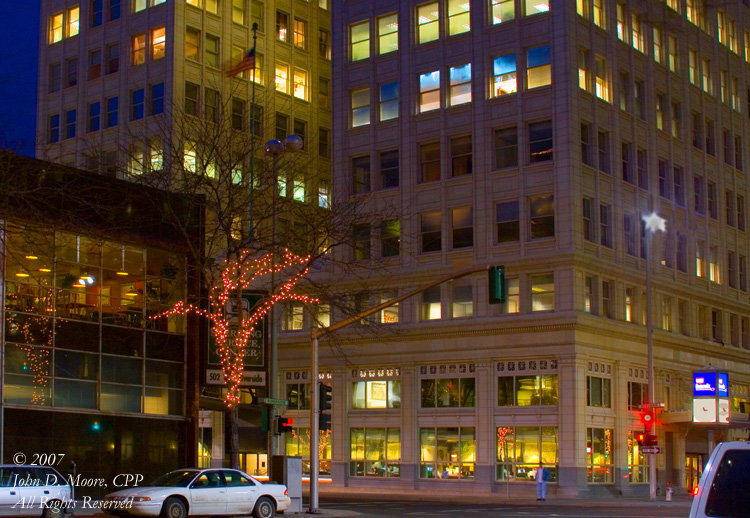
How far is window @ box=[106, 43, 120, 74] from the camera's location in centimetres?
6744

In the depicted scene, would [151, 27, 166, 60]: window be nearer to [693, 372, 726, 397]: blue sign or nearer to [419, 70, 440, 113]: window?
[419, 70, 440, 113]: window

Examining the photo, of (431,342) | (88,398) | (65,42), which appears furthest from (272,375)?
(65,42)

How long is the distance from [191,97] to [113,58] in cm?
691

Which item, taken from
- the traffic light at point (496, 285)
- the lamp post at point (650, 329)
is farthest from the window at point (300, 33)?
the traffic light at point (496, 285)

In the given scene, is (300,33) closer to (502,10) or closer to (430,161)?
(430,161)

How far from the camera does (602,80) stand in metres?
56.1

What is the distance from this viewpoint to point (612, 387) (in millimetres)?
53375

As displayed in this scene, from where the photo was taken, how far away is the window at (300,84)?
70812mm

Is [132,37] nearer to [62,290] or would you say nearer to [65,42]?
[65,42]

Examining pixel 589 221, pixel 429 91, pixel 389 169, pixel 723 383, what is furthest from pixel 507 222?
pixel 723 383

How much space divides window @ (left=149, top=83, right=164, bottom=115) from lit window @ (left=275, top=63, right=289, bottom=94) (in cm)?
823

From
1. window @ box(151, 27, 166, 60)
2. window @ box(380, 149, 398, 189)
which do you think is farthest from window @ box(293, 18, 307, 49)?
window @ box(380, 149, 398, 189)

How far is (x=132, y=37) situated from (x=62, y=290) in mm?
38929

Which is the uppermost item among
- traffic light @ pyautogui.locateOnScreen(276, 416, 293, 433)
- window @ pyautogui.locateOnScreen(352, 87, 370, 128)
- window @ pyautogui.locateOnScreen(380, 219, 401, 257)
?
window @ pyautogui.locateOnScreen(352, 87, 370, 128)
